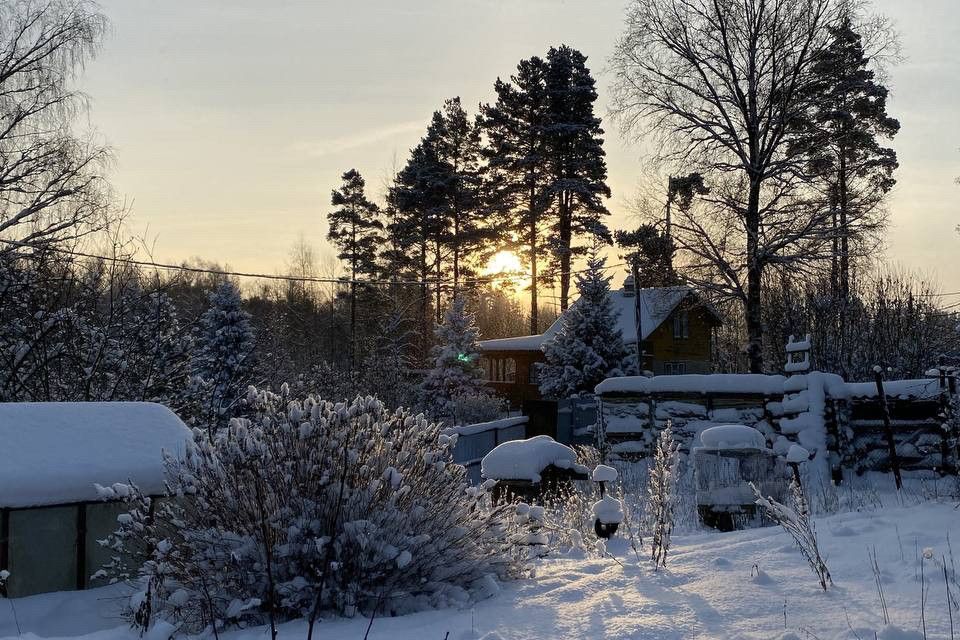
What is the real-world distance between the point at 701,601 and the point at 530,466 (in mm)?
5617

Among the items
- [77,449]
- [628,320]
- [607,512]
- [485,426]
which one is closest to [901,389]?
[607,512]

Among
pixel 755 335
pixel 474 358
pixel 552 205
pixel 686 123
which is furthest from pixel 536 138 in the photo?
pixel 755 335

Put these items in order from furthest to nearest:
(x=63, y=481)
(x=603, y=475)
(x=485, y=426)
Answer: (x=485, y=426), (x=603, y=475), (x=63, y=481)

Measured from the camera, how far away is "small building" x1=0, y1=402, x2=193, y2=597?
5.95 meters

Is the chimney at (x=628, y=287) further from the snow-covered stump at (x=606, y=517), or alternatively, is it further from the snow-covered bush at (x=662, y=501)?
the snow-covered bush at (x=662, y=501)

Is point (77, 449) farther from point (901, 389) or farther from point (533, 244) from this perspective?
point (533, 244)

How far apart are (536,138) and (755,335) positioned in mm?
Result: 19135

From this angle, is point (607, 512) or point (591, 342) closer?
point (607, 512)

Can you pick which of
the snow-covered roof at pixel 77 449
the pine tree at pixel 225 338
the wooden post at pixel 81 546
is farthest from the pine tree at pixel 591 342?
the wooden post at pixel 81 546

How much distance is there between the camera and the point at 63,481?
6.17 meters

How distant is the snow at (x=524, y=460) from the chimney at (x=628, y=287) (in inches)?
928

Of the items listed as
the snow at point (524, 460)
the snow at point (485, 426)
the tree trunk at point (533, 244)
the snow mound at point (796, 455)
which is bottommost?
the snow at point (485, 426)

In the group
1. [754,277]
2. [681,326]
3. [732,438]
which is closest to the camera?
[732,438]

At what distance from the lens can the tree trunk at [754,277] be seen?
62.8ft
